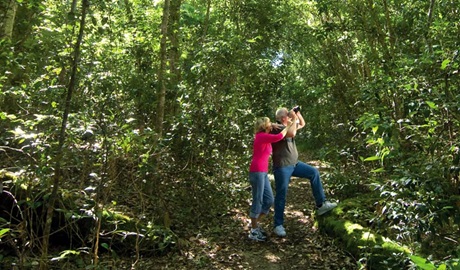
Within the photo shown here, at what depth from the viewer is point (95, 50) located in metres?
5.12

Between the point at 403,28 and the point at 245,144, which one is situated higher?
the point at 403,28

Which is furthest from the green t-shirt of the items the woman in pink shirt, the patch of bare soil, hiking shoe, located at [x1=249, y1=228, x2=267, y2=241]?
the patch of bare soil

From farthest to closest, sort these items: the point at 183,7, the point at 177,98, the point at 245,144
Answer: the point at 183,7 → the point at 245,144 → the point at 177,98

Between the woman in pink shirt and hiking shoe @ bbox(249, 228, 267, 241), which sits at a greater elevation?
the woman in pink shirt

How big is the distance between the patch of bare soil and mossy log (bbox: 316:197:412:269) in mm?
157

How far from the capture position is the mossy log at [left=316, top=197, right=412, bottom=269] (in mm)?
4509

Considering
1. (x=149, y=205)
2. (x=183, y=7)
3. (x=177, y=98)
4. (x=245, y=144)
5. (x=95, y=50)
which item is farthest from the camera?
(x=183, y=7)

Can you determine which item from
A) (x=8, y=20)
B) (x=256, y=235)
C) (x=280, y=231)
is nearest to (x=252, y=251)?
(x=256, y=235)

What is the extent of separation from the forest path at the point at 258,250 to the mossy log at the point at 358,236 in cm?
16

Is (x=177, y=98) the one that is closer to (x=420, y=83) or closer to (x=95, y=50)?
(x=95, y=50)

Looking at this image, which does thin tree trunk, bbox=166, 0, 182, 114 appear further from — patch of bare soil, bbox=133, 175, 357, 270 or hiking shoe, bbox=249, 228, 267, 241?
hiking shoe, bbox=249, 228, 267, 241

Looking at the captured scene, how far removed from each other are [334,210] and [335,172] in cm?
211

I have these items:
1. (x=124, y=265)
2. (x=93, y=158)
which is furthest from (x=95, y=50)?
(x=124, y=265)

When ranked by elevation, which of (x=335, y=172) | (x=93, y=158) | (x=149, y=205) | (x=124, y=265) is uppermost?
(x=93, y=158)
